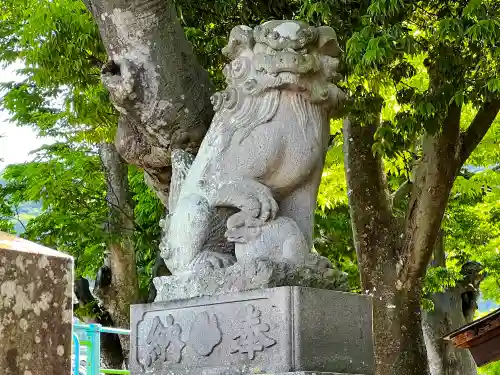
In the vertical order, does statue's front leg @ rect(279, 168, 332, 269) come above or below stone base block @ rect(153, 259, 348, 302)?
above

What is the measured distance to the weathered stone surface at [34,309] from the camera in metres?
2.16

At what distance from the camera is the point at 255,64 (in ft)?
16.2

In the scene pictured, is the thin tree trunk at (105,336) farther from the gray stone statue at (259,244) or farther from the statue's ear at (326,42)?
the statue's ear at (326,42)

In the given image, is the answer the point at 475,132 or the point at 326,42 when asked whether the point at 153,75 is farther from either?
the point at 475,132

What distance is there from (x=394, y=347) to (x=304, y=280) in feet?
16.5

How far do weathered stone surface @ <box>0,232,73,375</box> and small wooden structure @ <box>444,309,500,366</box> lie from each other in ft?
21.7

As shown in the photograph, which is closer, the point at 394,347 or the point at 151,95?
the point at 151,95

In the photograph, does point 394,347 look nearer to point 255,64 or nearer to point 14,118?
point 255,64

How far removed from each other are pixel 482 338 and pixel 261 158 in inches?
184

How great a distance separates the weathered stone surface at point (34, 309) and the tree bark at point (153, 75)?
405 centimetres

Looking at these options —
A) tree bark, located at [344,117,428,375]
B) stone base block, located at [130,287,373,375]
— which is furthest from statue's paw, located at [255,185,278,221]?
tree bark, located at [344,117,428,375]

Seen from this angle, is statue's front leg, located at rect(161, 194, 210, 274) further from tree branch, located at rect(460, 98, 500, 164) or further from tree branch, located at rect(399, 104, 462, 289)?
tree branch, located at rect(460, 98, 500, 164)

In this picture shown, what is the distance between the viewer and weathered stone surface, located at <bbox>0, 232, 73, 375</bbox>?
85.0 inches

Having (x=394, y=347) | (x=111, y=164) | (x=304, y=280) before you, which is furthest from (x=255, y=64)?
(x=111, y=164)
